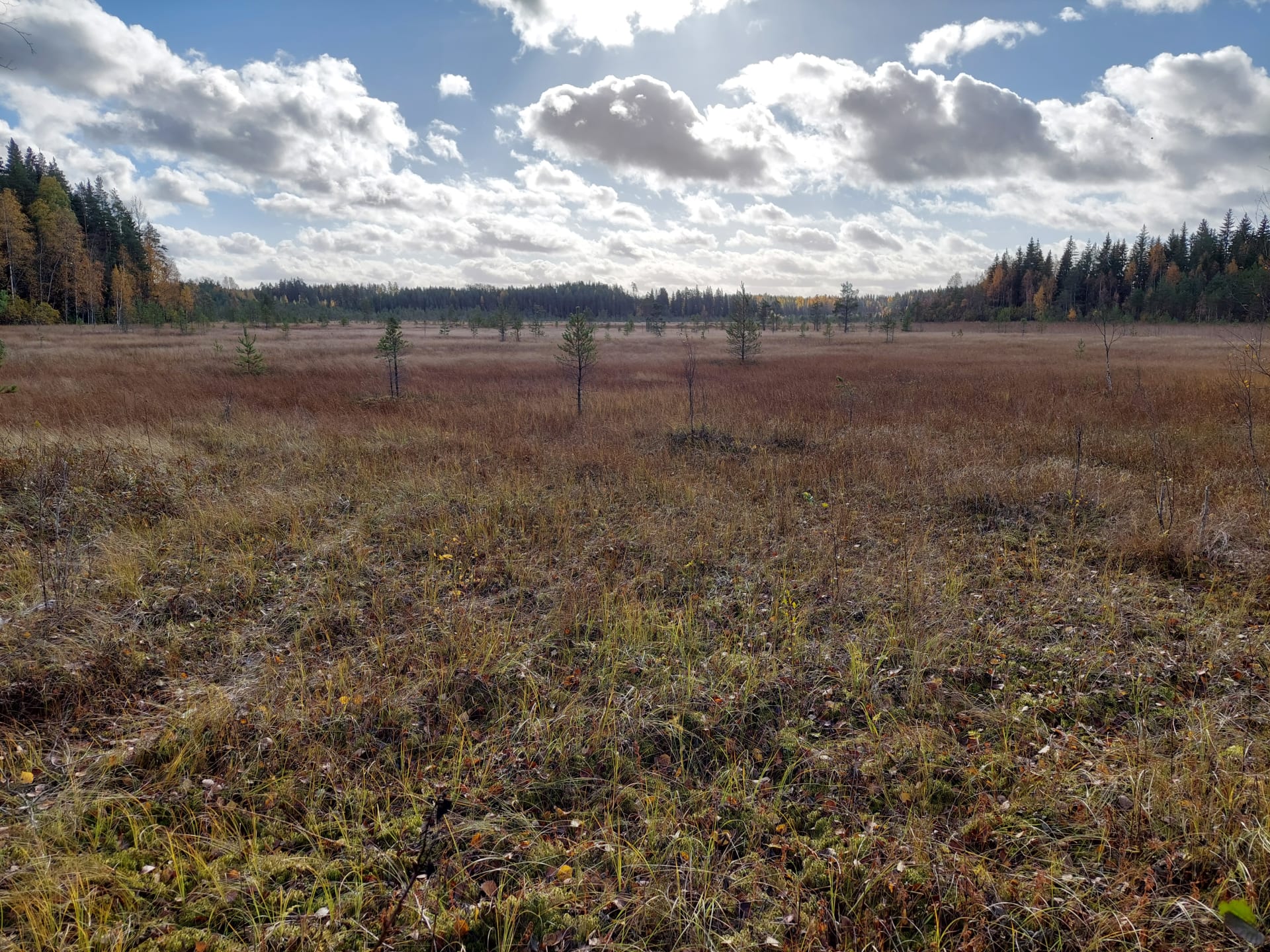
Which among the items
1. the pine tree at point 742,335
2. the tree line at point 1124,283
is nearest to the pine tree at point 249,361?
the pine tree at point 742,335

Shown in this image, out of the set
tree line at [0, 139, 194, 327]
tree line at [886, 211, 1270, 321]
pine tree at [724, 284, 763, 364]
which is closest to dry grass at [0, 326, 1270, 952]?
pine tree at [724, 284, 763, 364]

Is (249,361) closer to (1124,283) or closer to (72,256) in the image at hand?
(72,256)

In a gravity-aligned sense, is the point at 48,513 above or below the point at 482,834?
above

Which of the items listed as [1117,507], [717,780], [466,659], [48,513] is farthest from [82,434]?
[1117,507]

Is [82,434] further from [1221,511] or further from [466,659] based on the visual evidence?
[1221,511]

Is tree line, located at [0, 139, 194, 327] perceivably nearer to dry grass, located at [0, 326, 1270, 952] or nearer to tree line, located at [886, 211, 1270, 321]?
dry grass, located at [0, 326, 1270, 952]

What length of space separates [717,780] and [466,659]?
2337mm

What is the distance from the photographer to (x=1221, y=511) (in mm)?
7535

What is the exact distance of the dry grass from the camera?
2.80 metres

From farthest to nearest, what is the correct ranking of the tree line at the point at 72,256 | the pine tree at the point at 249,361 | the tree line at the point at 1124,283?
the tree line at the point at 1124,283
the tree line at the point at 72,256
the pine tree at the point at 249,361

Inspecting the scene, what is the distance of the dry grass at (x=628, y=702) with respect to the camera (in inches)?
110

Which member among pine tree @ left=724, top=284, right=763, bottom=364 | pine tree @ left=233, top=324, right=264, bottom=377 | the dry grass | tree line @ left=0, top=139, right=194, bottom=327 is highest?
tree line @ left=0, top=139, right=194, bottom=327

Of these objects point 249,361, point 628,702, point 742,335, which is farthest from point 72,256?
point 628,702

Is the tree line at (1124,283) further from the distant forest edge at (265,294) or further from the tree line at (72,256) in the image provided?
the tree line at (72,256)
